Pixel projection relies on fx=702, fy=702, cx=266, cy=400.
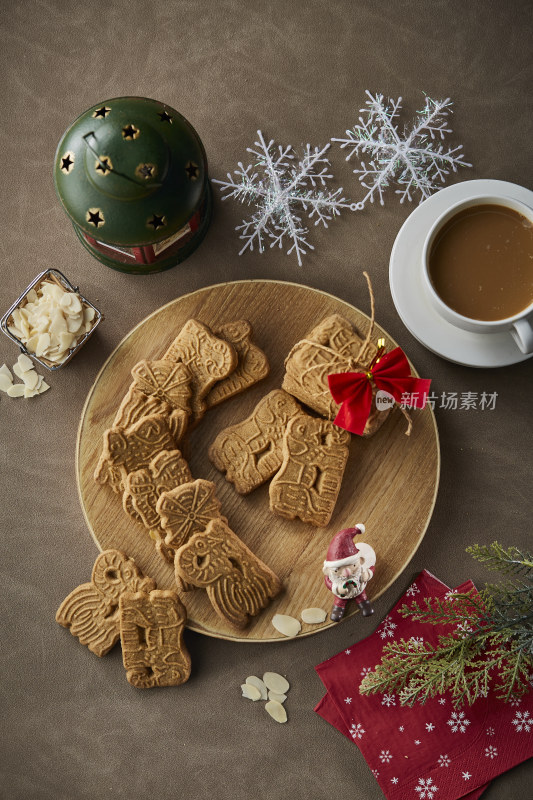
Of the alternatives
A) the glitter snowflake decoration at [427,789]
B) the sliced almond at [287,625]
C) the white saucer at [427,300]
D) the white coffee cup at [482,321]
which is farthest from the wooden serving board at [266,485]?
the glitter snowflake decoration at [427,789]

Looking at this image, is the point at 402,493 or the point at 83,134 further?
the point at 402,493

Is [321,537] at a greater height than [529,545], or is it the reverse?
[529,545]

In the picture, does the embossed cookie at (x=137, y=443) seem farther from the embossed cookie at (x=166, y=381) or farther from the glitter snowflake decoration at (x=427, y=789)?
the glitter snowflake decoration at (x=427, y=789)

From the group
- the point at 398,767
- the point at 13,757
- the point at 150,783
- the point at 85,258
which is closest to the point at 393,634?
the point at 398,767

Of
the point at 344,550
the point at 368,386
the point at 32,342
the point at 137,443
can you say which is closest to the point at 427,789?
the point at 344,550

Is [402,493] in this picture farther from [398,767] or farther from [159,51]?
[159,51]

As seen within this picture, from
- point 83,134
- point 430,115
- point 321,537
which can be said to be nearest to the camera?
point 83,134

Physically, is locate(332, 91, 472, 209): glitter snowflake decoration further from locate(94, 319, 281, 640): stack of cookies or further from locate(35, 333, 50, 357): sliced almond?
locate(35, 333, 50, 357): sliced almond
